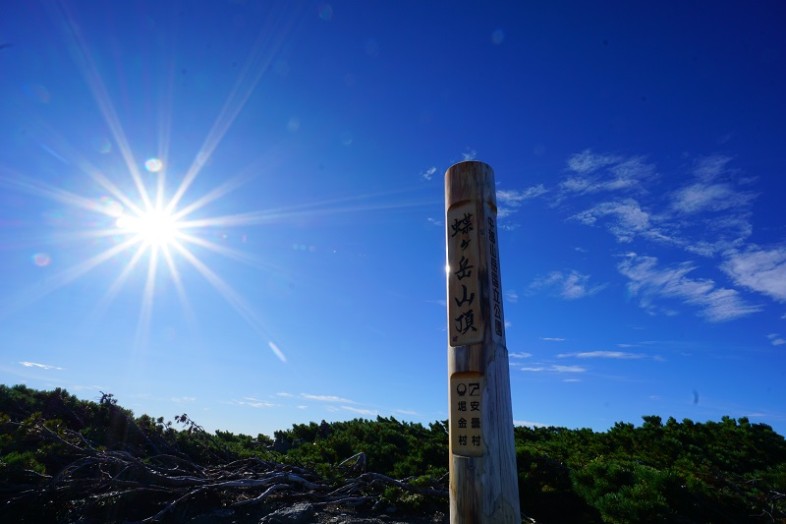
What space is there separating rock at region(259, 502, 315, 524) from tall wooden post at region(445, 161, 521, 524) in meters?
3.72

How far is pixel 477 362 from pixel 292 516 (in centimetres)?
458

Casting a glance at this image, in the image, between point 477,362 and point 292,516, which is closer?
point 477,362

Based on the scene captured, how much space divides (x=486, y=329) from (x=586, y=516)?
439 centimetres

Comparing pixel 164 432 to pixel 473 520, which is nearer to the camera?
pixel 473 520

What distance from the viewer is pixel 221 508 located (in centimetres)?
719

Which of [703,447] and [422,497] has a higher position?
[703,447]

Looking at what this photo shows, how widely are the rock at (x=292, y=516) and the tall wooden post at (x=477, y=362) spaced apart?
12.2 feet

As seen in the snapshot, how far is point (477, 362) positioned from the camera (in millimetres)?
4031

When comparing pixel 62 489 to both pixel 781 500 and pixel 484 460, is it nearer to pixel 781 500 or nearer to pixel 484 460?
pixel 484 460

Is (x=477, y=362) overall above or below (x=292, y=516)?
above

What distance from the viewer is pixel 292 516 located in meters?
6.60

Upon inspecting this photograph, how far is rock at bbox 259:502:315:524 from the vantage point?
6512mm

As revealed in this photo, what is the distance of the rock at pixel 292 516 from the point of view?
6512mm

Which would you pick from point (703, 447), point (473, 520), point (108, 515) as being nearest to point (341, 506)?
point (108, 515)
